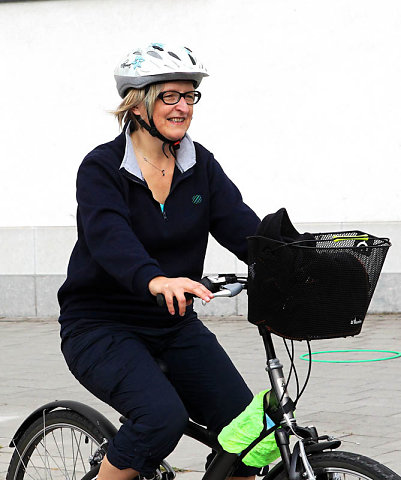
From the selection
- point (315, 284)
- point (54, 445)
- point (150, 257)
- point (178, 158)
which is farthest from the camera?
point (54, 445)

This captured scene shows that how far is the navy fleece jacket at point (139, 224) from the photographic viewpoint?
3359mm

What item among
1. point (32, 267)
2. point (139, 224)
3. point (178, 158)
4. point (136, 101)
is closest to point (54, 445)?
point (139, 224)

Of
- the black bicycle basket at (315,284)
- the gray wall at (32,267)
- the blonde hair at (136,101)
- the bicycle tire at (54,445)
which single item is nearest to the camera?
the black bicycle basket at (315,284)

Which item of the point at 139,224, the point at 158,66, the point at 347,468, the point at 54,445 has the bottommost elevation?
the point at 54,445

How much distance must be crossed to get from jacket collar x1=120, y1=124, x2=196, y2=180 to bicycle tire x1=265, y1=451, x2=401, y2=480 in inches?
42.3

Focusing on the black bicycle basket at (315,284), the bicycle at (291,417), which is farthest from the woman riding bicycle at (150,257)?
the black bicycle basket at (315,284)

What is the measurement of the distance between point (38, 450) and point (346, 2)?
7163mm

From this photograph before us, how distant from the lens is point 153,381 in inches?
131

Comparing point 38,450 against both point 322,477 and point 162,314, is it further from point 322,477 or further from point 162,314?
point 322,477

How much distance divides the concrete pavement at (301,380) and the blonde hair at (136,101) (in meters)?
1.99

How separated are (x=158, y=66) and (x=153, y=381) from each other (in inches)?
38.2

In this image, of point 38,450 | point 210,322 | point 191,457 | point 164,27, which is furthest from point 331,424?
point 164,27

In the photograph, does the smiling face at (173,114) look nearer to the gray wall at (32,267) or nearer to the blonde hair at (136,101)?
the blonde hair at (136,101)

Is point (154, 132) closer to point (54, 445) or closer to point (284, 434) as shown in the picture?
point (284, 434)
